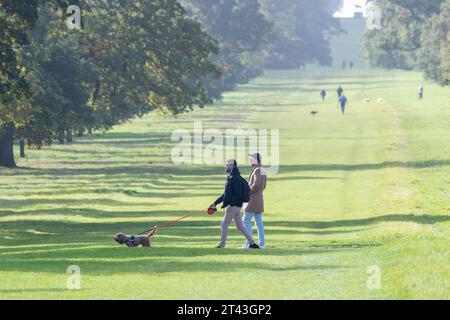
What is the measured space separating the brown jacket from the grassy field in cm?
95

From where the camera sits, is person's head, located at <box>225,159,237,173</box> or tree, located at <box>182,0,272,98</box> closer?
person's head, located at <box>225,159,237,173</box>

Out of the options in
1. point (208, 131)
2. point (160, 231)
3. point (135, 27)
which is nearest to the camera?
point (160, 231)

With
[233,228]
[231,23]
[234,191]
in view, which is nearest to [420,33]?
[231,23]

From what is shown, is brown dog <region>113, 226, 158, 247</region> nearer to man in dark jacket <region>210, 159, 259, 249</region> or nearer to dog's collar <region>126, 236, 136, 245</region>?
dog's collar <region>126, 236, 136, 245</region>

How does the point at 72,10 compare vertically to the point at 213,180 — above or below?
above

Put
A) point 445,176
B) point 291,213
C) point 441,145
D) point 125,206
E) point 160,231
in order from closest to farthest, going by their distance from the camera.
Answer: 1. point 160,231
2. point 291,213
3. point 125,206
4. point 445,176
5. point 441,145

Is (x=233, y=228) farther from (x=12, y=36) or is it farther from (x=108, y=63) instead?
(x=108, y=63)

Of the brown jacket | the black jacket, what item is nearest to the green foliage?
the brown jacket

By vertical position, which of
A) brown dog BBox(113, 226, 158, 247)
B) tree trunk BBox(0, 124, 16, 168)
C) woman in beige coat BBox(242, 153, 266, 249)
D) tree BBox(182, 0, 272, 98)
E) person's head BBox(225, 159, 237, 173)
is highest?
tree BBox(182, 0, 272, 98)

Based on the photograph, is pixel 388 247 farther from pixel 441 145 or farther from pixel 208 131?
pixel 208 131

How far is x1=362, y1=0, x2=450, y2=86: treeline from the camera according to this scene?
131 metres

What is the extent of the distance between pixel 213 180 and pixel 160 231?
1975cm

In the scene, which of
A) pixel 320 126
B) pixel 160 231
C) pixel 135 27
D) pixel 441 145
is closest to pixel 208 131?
pixel 320 126

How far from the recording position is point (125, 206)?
4359cm
